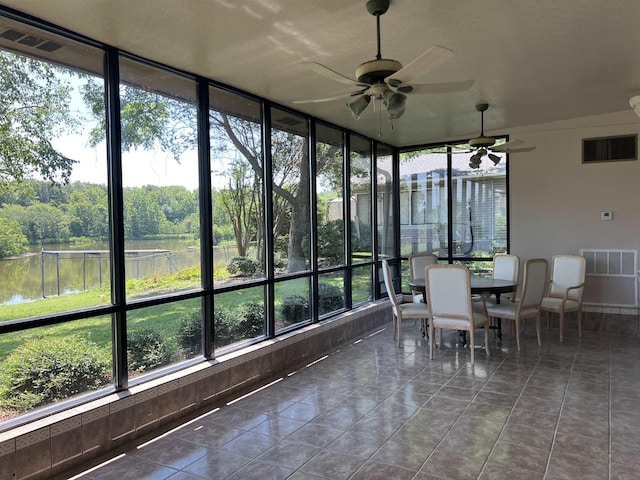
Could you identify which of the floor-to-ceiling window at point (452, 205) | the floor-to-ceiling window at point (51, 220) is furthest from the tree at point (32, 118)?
the floor-to-ceiling window at point (452, 205)

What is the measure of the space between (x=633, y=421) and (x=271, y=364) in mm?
2865

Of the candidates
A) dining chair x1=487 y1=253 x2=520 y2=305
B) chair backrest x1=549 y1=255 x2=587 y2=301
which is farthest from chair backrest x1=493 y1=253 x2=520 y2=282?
chair backrest x1=549 y1=255 x2=587 y2=301

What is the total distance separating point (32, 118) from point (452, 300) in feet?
12.4

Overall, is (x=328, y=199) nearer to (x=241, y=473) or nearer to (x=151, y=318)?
(x=151, y=318)

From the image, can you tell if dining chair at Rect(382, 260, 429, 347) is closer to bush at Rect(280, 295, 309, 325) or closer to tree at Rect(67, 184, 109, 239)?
bush at Rect(280, 295, 309, 325)

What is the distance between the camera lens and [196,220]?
378cm

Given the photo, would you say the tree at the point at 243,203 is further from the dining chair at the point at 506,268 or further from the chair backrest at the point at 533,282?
the dining chair at the point at 506,268

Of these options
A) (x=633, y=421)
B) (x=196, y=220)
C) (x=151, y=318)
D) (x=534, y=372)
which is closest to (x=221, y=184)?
(x=196, y=220)

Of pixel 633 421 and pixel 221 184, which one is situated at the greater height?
pixel 221 184

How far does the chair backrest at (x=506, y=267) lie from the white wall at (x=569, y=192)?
1.93ft

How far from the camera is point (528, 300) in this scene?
497 cm

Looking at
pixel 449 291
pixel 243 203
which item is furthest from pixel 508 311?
pixel 243 203

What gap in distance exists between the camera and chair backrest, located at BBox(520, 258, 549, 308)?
16.1ft

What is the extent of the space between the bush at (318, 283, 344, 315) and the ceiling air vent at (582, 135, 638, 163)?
3685mm
